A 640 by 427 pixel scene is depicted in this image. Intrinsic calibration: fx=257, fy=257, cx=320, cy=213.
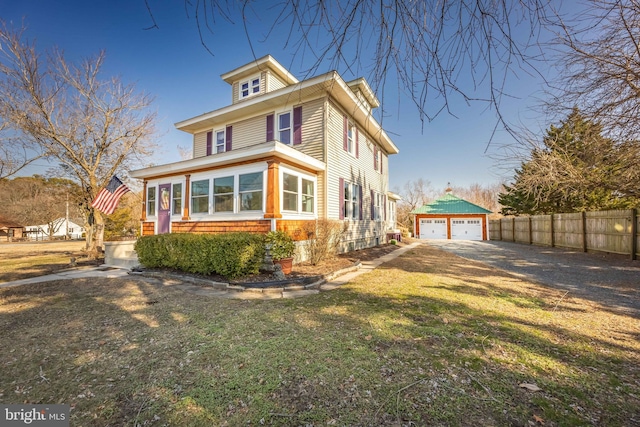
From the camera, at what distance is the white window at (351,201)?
39.9 ft

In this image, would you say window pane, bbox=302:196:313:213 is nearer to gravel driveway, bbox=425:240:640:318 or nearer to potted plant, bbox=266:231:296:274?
potted plant, bbox=266:231:296:274

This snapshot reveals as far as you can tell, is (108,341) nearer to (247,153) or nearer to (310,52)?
(310,52)

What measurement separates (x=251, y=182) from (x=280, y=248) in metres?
2.88

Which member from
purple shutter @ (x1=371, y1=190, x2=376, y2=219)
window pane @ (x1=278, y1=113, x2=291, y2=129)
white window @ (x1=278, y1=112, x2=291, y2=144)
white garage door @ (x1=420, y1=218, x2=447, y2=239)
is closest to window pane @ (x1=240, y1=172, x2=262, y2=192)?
white window @ (x1=278, y1=112, x2=291, y2=144)

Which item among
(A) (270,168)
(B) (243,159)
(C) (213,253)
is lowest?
(C) (213,253)

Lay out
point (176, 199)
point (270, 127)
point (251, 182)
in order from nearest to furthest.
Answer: point (251, 182) → point (176, 199) → point (270, 127)

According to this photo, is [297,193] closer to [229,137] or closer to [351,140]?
[351,140]

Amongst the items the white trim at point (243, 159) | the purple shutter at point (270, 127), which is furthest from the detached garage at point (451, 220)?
the white trim at point (243, 159)

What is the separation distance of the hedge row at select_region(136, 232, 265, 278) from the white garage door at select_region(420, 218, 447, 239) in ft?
68.0

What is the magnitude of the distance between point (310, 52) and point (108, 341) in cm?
421

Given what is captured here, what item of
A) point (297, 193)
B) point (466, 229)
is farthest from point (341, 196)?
point (466, 229)

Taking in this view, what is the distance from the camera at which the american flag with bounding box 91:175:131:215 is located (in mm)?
9914

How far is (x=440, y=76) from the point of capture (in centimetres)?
197

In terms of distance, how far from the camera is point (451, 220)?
23625 mm
